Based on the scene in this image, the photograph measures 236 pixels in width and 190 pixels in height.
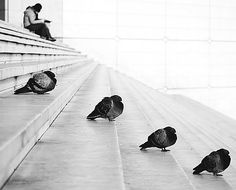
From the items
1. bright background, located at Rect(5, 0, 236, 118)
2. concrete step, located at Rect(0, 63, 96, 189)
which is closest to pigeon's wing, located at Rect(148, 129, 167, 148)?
concrete step, located at Rect(0, 63, 96, 189)

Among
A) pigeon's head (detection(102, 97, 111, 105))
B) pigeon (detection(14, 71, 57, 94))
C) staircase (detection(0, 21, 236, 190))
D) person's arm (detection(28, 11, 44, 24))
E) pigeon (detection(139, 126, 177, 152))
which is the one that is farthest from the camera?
person's arm (detection(28, 11, 44, 24))

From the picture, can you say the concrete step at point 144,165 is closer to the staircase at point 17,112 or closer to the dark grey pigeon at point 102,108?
the dark grey pigeon at point 102,108

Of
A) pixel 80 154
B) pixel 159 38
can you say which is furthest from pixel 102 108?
pixel 159 38

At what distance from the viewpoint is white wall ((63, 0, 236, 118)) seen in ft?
43.8

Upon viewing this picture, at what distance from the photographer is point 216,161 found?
172cm

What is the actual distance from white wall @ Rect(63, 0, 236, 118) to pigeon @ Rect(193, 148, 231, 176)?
1173 cm

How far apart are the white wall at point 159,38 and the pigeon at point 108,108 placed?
A: 1081 cm

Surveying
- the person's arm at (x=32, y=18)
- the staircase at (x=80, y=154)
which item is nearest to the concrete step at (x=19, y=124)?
the staircase at (x=80, y=154)

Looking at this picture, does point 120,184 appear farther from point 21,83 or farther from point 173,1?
point 173,1

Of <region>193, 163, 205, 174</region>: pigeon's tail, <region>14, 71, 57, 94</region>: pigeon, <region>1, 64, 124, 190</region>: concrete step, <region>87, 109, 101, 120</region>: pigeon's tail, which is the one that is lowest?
<region>193, 163, 205, 174</region>: pigeon's tail

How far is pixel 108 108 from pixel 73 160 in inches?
37.7

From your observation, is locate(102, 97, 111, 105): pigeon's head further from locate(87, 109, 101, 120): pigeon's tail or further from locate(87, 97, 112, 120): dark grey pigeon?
locate(87, 109, 101, 120): pigeon's tail

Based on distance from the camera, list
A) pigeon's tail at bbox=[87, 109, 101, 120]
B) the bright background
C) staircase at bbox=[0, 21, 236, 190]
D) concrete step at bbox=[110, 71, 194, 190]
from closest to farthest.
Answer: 1. staircase at bbox=[0, 21, 236, 190]
2. concrete step at bbox=[110, 71, 194, 190]
3. pigeon's tail at bbox=[87, 109, 101, 120]
4. the bright background

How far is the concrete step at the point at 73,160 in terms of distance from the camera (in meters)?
1.28
